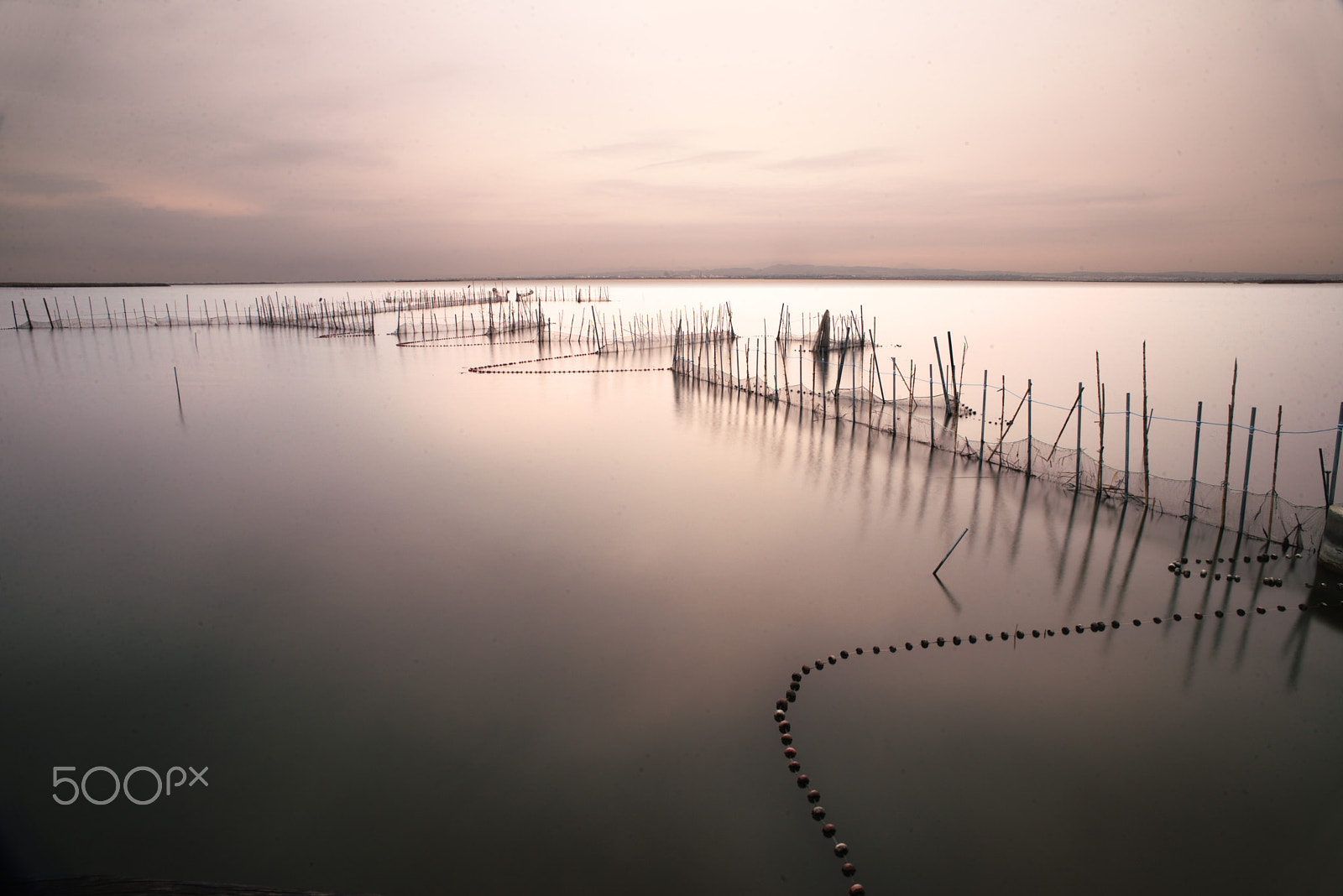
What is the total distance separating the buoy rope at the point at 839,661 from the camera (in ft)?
10.3

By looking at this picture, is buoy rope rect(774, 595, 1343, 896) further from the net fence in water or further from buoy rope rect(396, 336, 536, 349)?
buoy rope rect(396, 336, 536, 349)

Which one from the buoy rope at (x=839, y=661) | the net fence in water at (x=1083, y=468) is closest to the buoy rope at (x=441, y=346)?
the net fence in water at (x=1083, y=468)

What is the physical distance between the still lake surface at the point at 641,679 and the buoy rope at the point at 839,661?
0.19 ft

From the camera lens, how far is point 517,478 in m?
8.58

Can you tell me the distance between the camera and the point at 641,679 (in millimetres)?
4379

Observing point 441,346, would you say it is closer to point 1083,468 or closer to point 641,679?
point 1083,468

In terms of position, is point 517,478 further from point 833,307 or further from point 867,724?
point 833,307

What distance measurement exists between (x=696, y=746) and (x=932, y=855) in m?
1.24

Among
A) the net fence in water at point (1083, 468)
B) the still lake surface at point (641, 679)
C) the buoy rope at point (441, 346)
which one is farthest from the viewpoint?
the buoy rope at point (441, 346)

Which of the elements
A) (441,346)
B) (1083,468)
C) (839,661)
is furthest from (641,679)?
(441,346)

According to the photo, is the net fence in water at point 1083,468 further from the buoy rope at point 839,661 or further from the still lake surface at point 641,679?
the buoy rope at point 839,661

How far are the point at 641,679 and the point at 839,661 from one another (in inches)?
51.3

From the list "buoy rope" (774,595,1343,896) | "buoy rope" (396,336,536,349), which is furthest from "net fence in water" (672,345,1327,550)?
"buoy rope" (396,336,536,349)

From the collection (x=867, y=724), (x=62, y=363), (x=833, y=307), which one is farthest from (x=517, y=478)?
(x=833, y=307)
